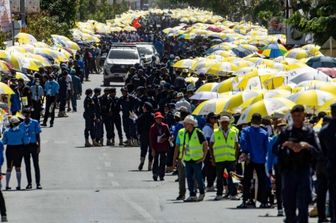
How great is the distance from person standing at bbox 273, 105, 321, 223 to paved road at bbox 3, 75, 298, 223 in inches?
122

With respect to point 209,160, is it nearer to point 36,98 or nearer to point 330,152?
point 330,152

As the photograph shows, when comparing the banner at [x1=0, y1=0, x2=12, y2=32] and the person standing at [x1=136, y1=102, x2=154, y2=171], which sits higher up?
the person standing at [x1=136, y1=102, x2=154, y2=171]

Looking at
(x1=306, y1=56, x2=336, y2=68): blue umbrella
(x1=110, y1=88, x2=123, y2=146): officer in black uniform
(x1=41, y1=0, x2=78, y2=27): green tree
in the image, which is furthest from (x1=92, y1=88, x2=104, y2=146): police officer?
(x1=41, y1=0, x2=78, y2=27): green tree

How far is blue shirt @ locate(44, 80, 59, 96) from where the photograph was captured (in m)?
42.4

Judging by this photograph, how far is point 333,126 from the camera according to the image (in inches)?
670

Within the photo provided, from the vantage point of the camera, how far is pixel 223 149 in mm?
23547

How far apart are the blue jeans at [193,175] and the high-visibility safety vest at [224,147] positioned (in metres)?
0.40

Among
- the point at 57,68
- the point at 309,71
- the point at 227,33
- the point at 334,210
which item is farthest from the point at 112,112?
the point at 227,33

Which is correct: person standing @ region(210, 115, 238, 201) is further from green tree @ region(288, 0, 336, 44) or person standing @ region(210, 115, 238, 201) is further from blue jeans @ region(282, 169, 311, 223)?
green tree @ region(288, 0, 336, 44)

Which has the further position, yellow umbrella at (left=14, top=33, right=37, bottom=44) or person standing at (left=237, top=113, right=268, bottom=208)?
yellow umbrella at (left=14, top=33, right=37, bottom=44)

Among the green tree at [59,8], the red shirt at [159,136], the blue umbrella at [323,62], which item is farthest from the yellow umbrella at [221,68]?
the green tree at [59,8]

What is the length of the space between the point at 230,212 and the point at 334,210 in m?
4.14

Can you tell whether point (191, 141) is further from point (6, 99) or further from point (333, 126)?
point (6, 99)

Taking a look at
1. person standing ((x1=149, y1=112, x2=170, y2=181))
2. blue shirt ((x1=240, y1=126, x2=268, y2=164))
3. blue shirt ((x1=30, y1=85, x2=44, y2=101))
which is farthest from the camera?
blue shirt ((x1=30, y1=85, x2=44, y2=101))
